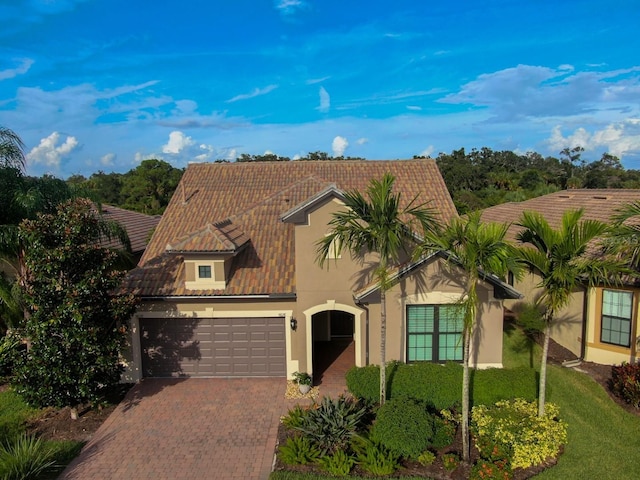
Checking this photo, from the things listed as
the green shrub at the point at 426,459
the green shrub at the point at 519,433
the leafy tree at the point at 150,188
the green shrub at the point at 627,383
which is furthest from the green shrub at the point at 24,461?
the leafy tree at the point at 150,188

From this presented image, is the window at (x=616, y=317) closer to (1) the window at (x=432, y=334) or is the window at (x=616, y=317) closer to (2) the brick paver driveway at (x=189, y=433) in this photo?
(1) the window at (x=432, y=334)

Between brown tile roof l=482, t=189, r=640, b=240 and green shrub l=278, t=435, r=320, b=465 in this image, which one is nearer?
green shrub l=278, t=435, r=320, b=465

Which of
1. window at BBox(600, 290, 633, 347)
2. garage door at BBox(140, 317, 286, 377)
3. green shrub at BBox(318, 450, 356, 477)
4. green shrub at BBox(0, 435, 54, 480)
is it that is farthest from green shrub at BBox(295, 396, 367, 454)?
window at BBox(600, 290, 633, 347)

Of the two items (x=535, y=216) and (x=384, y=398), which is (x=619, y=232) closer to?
(x=535, y=216)

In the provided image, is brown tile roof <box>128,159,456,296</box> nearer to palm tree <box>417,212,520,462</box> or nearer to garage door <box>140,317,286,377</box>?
garage door <box>140,317,286,377</box>

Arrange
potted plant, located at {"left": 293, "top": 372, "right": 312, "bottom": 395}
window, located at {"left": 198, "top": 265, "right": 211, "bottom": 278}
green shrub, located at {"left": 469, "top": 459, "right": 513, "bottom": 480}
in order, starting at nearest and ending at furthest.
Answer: green shrub, located at {"left": 469, "top": 459, "right": 513, "bottom": 480}, potted plant, located at {"left": 293, "top": 372, "right": 312, "bottom": 395}, window, located at {"left": 198, "top": 265, "right": 211, "bottom": 278}
